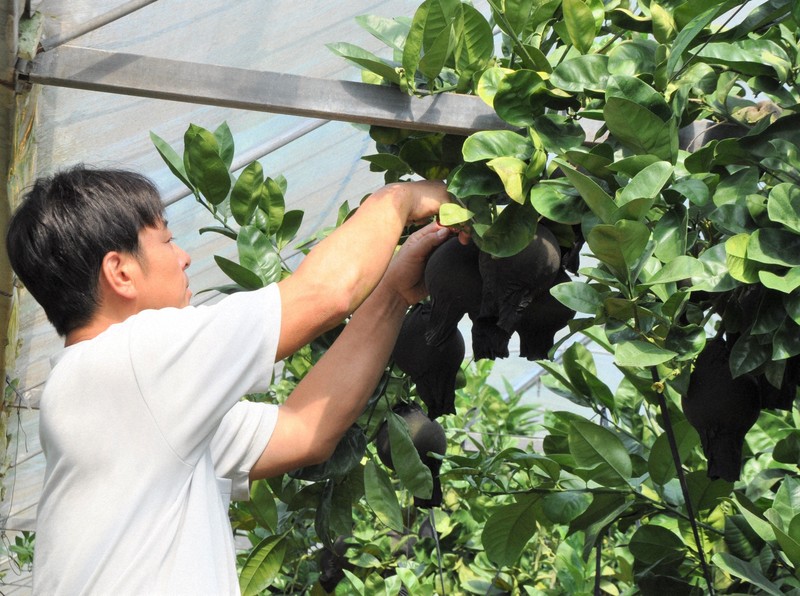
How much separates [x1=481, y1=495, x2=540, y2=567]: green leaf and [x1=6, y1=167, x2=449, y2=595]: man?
13.5 inches

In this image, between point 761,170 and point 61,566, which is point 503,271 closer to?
point 761,170

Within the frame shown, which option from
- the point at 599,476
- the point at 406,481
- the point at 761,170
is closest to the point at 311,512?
the point at 406,481

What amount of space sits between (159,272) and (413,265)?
0.99ft

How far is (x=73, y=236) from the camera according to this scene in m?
1.24

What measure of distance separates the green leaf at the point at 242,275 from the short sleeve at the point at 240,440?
16cm

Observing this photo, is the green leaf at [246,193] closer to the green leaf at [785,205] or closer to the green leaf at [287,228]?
the green leaf at [287,228]

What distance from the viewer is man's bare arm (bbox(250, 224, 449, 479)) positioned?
135 centimetres

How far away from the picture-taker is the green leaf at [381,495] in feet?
4.53

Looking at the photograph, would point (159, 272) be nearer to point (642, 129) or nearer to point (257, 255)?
point (257, 255)

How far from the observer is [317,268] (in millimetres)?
1159

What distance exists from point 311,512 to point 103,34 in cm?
111

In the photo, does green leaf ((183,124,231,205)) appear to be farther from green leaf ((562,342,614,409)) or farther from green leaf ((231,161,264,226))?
green leaf ((562,342,614,409))

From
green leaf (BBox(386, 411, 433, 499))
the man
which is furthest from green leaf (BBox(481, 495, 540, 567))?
the man

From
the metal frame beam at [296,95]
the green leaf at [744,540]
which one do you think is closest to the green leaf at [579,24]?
the metal frame beam at [296,95]
